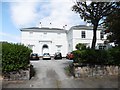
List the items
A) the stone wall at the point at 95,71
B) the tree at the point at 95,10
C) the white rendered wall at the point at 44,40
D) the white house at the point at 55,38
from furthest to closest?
1. the white rendered wall at the point at 44,40
2. the white house at the point at 55,38
3. the tree at the point at 95,10
4. the stone wall at the point at 95,71

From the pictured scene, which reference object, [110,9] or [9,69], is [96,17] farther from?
[9,69]

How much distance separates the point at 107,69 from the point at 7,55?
24.5 ft

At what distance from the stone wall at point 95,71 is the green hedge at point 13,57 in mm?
3814

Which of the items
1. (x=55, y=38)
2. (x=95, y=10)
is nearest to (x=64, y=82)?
(x=95, y=10)

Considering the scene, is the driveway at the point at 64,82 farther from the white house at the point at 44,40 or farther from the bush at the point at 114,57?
the white house at the point at 44,40

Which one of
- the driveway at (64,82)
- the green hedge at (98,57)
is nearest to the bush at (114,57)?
the green hedge at (98,57)

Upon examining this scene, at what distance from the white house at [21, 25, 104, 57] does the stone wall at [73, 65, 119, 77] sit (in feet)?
93.5

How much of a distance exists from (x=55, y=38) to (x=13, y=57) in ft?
113

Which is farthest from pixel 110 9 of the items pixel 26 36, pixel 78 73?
pixel 26 36

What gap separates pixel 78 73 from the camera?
1775 centimetres

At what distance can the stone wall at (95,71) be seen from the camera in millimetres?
17797

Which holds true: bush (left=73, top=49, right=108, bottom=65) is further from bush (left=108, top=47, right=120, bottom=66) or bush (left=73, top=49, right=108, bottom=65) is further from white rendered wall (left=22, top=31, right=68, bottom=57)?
white rendered wall (left=22, top=31, right=68, bottom=57)

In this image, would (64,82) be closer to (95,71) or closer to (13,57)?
(95,71)

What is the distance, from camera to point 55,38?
51.0 m
